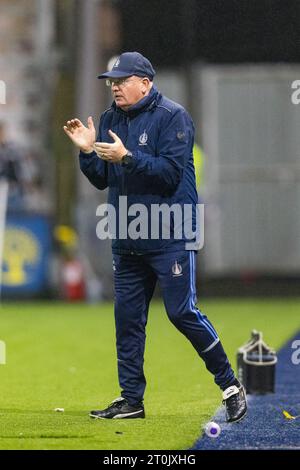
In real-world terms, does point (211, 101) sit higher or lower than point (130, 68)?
lower

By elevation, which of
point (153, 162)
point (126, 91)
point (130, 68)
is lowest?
point (153, 162)

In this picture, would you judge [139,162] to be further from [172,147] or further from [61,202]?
[61,202]

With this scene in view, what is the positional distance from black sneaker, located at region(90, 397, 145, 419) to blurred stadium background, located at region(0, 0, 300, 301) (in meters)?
12.0

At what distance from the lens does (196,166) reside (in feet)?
62.1

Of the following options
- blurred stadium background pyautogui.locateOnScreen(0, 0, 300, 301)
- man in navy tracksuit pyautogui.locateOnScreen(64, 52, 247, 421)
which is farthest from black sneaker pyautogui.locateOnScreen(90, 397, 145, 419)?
blurred stadium background pyautogui.locateOnScreen(0, 0, 300, 301)

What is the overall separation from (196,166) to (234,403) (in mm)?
10127

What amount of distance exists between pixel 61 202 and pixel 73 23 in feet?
9.01

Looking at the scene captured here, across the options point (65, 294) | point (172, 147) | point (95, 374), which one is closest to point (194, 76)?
point (65, 294)
